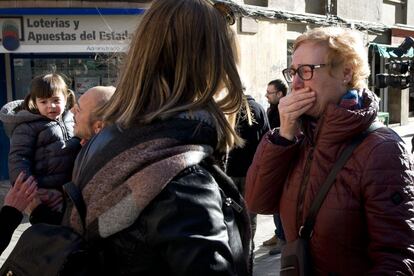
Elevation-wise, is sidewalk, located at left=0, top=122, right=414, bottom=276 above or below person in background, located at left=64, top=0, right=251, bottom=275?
below

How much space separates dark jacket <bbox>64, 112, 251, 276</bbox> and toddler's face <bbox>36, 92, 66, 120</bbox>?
284 cm

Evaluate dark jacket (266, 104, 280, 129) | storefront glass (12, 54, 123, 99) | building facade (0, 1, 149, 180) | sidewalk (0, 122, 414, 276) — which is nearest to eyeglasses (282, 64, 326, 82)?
sidewalk (0, 122, 414, 276)

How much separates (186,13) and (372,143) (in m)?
0.89

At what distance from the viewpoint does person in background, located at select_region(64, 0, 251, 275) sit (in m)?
1.33

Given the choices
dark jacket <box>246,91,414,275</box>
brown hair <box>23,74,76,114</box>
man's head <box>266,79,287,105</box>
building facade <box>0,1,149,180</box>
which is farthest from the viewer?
building facade <box>0,1,149,180</box>

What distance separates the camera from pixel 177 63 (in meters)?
1.54

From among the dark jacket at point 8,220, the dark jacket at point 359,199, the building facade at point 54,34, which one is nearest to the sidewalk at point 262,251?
the building facade at point 54,34

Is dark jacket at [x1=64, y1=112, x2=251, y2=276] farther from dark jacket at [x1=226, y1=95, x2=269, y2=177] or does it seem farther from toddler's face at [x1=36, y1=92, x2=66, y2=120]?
dark jacket at [x1=226, y1=95, x2=269, y2=177]

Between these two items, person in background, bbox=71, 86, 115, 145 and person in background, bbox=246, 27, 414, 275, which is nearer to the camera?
person in background, bbox=246, 27, 414, 275

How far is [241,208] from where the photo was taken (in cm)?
154

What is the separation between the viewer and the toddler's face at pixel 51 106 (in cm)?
422

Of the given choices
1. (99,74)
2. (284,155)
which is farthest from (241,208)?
(99,74)

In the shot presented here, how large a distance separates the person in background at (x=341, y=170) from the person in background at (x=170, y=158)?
578 mm

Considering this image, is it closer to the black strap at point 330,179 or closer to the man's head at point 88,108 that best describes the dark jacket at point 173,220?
the black strap at point 330,179
